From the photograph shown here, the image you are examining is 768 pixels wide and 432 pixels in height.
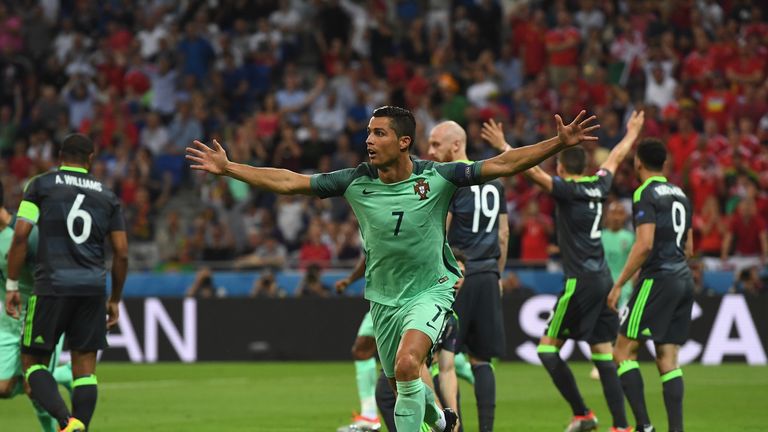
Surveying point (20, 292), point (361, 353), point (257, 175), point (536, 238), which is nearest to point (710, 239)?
point (536, 238)

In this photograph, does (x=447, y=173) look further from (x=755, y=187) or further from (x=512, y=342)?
(x=755, y=187)

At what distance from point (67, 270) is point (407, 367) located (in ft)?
10.4

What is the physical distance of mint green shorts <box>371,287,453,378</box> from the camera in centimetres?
844

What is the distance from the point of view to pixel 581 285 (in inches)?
456

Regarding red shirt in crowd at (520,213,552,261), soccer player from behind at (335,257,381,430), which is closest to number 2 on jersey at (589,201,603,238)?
soccer player from behind at (335,257,381,430)

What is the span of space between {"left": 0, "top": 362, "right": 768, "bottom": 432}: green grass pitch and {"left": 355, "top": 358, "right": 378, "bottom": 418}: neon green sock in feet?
1.51

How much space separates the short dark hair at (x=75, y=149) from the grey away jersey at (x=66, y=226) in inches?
3.2

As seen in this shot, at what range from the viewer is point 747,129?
68.7 ft

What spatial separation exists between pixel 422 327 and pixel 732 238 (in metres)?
12.5

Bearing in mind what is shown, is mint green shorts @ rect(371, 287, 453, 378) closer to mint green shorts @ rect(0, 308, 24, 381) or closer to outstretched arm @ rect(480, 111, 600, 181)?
outstretched arm @ rect(480, 111, 600, 181)

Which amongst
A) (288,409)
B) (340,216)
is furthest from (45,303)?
(340,216)

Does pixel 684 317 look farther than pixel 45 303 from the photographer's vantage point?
Yes

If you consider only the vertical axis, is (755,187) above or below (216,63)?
below

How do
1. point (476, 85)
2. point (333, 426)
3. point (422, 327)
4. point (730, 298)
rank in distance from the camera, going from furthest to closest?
1. point (476, 85)
2. point (730, 298)
3. point (333, 426)
4. point (422, 327)
